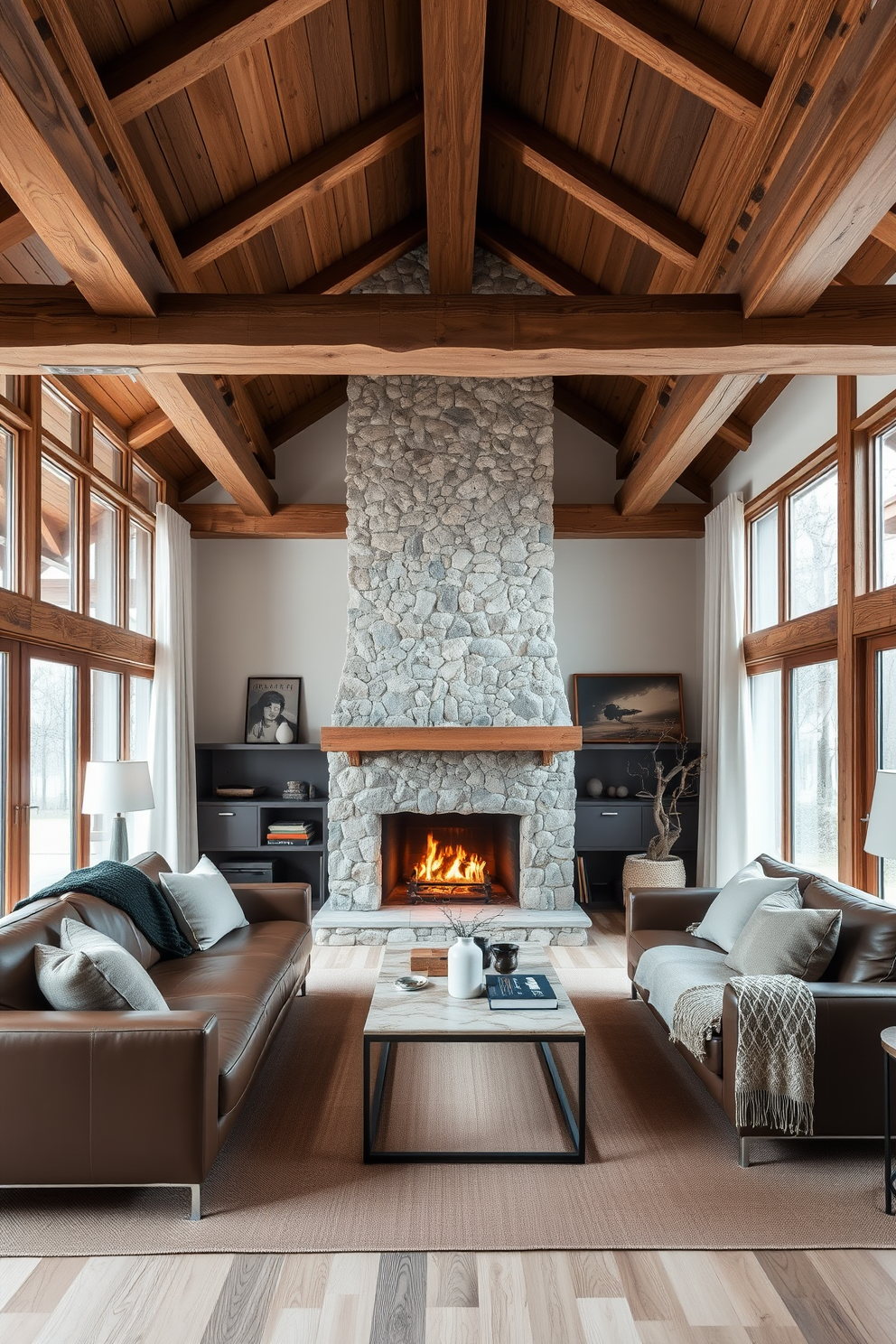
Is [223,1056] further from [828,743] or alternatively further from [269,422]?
[269,422]

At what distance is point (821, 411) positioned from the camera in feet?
17.5

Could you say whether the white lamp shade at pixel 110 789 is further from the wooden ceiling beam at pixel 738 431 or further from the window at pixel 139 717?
the wooden ceiling beam at pixel 738 431

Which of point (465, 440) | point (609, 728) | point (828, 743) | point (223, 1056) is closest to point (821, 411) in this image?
point (828, 743)

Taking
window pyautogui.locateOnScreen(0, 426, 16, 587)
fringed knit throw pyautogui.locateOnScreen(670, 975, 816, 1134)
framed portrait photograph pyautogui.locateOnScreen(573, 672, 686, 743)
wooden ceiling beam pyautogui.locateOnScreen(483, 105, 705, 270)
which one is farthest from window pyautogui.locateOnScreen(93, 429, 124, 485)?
fringed knit throw pyautogui.locateOnScreen(670, 975, 816, 1134)

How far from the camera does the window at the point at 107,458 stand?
6.05 metres

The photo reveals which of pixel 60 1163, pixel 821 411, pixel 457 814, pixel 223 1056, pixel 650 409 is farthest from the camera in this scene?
pixel 457 814

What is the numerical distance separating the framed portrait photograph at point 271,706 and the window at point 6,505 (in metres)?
3.13

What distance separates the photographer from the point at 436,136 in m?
4.02

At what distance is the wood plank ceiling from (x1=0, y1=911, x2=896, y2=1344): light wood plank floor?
3022 mm

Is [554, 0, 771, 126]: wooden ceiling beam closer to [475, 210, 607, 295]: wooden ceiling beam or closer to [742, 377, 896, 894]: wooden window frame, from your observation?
[742, 377, 896, 894]: wooden window frame

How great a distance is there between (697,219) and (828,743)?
2980 millimetres

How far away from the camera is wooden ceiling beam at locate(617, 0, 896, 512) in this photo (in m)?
2.50

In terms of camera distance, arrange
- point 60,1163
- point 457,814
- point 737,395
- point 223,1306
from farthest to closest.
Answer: point 457,814 < point 737,395 < point 60,1163 < point 223,1306

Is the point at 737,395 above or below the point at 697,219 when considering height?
below
